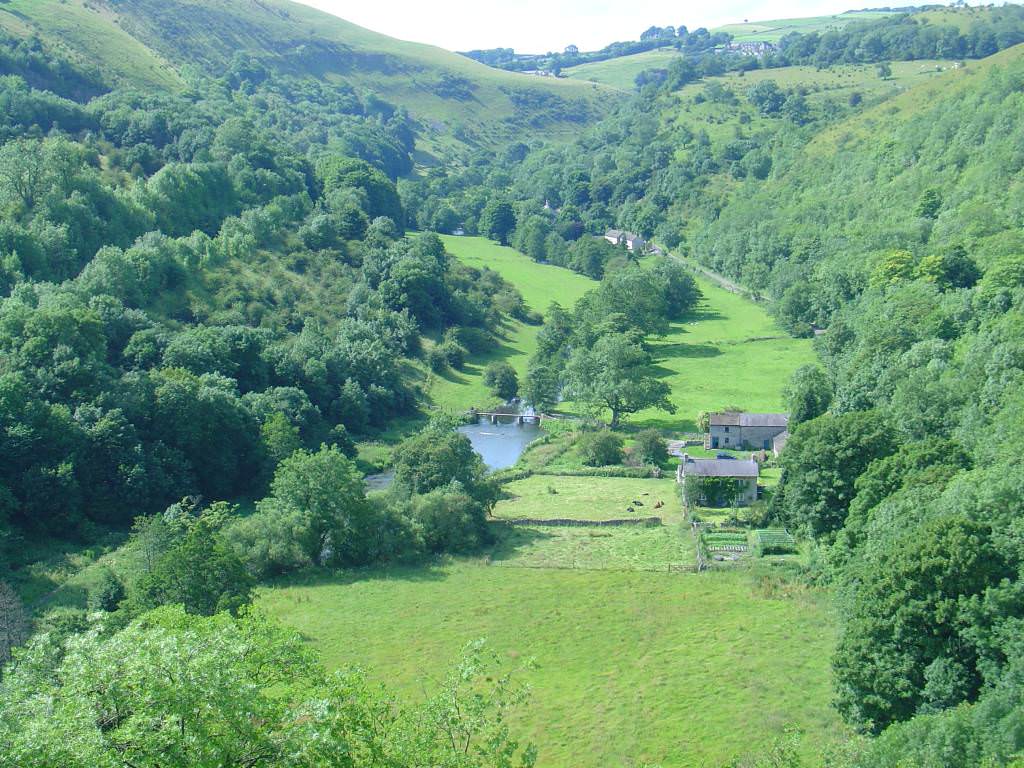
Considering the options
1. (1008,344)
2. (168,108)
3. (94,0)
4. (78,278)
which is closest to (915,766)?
(1008,344)

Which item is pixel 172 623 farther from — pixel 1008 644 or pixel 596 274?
pixel 596 274

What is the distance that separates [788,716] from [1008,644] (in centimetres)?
641

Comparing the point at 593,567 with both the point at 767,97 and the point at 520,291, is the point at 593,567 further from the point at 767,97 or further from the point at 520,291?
the point at 767,97

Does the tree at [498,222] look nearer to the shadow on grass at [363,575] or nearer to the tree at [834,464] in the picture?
the shadow on grass at [363,575]

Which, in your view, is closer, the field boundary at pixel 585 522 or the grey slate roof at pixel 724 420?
the field boundary at pixel 585 522

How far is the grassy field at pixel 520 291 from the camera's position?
2965 inches

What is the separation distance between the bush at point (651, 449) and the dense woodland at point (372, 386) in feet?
19.3

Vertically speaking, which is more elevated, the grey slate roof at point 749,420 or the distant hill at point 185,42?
the distant hill at point 185,42

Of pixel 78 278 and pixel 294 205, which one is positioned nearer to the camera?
pixel 78 278

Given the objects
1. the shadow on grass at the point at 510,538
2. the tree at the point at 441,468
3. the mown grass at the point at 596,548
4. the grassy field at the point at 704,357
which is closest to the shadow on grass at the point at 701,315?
the grassy field at the point at 704,357

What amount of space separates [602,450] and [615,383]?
775cm

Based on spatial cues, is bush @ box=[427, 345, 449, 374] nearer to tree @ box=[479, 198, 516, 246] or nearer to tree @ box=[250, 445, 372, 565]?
tree @ box=[250, 445, 372, 565]

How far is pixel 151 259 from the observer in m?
67.1

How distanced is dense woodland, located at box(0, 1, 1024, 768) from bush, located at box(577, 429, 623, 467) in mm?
6003
